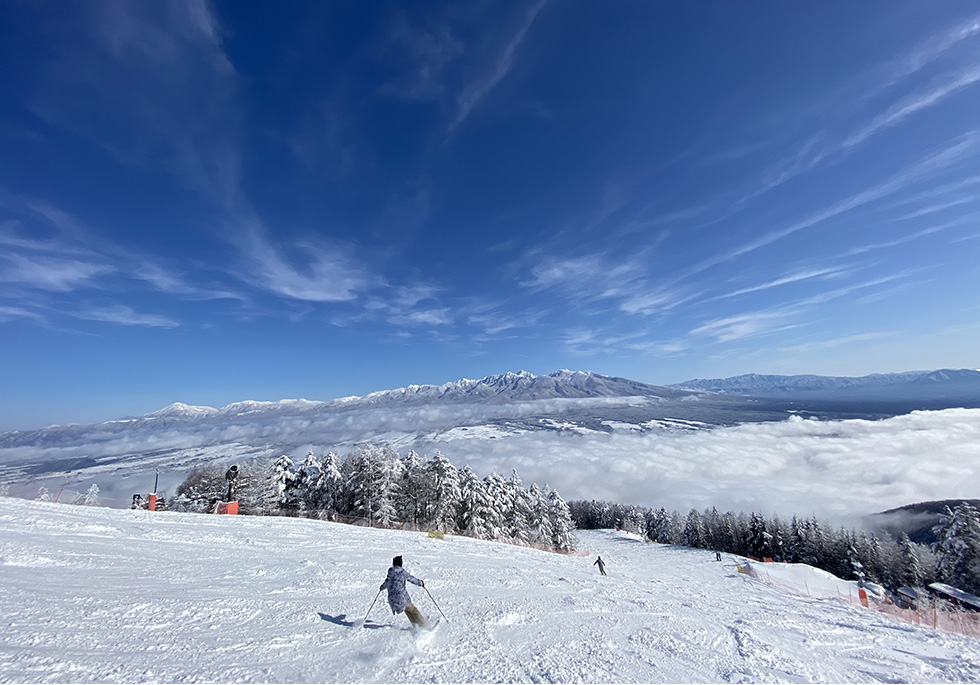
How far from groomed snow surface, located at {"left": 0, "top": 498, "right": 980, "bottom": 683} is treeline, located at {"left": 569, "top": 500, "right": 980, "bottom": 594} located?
5817 cm

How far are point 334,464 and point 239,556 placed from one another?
34.1m

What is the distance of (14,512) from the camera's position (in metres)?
13.9

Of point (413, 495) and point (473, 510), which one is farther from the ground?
point (413, 495)

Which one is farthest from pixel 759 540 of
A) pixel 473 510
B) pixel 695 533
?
pixel 473 510

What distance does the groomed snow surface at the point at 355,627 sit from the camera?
5.29 meters

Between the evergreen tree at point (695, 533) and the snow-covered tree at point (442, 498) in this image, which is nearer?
the snow-covered tree at point (442, 498)

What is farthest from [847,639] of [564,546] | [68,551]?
[564,546]

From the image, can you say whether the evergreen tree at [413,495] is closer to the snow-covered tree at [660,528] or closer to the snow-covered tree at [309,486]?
the snow-covered tree at [309,486]

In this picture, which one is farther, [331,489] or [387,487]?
[331,489]

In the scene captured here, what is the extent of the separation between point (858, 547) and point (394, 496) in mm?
70925

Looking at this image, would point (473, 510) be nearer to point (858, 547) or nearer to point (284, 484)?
point (284, 484)

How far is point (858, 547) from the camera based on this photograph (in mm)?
58094

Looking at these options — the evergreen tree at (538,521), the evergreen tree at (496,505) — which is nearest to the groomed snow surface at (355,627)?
the evergreen tree at (496,505)

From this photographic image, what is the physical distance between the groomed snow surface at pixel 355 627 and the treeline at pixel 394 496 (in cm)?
2438
